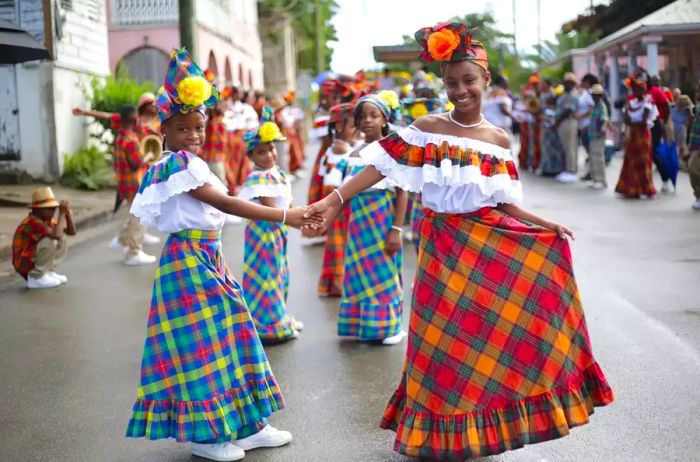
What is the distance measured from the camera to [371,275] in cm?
701

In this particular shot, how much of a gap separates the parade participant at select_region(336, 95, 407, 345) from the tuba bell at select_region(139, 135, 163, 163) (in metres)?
4.72

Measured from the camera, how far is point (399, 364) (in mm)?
6430

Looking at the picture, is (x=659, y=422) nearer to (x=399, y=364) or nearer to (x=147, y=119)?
(x=399, y=364)

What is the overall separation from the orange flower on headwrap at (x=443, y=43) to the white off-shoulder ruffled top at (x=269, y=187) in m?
2.46

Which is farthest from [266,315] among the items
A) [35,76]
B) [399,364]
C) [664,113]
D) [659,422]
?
[35,76]

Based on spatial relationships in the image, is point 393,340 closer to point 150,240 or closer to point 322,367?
point 322,367

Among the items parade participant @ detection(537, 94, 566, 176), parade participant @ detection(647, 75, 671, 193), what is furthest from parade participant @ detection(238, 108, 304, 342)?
parade participant @ detection(537, 94, 566, 176)

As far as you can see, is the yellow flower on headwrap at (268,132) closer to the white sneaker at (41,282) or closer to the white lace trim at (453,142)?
the white lace trim at (453,142)

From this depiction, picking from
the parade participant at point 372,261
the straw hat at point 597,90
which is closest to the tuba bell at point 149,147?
the parade participant at point 372,261

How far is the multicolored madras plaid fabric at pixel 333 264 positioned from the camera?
8.90 m

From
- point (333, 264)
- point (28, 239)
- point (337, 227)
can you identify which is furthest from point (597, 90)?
point (28, 239)

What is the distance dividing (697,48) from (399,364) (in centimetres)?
2271

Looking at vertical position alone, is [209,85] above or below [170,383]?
above

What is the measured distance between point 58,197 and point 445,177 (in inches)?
513
